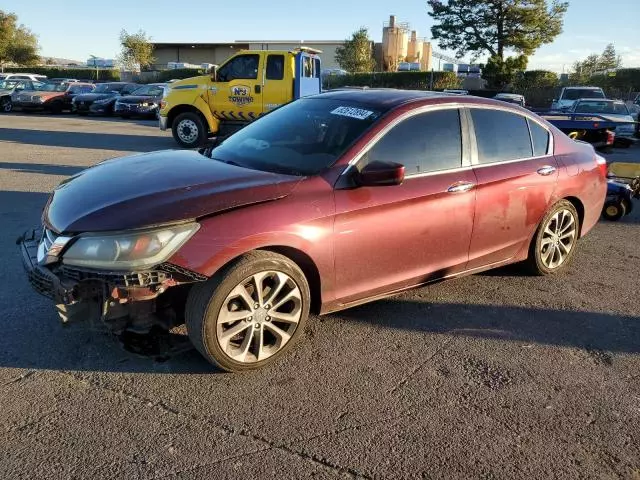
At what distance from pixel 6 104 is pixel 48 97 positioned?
239cm

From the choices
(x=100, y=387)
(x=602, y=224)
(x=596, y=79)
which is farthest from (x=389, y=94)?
(x=596, y=79)

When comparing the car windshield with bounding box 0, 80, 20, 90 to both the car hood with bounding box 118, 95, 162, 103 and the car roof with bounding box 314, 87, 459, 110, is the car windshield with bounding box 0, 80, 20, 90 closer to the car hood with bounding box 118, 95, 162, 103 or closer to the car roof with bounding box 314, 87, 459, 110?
the car hood with bounding box 118, 95, 162, 103

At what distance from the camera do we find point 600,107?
57.8 feet

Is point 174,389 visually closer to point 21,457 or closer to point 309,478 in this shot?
point 21,457

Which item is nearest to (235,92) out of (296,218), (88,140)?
(88,140)

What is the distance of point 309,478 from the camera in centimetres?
247

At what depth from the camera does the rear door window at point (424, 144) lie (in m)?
3.83

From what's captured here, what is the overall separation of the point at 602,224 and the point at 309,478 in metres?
6.29

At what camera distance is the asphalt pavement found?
258cm

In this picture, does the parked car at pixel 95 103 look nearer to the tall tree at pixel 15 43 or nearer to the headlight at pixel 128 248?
the headlight at pixel 128 248

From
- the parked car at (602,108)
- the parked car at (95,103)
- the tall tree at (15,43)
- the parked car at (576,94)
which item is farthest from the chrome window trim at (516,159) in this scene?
the tall tree at (15,43)

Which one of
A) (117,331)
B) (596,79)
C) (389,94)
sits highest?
(596,79)

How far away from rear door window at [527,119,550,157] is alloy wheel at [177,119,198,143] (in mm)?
9733

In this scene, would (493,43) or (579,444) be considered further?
(493,43)
